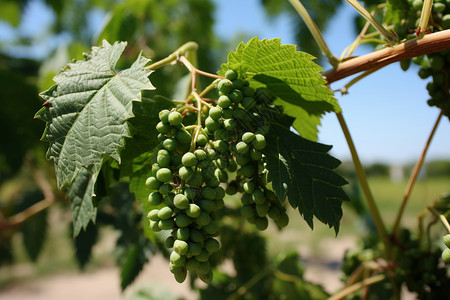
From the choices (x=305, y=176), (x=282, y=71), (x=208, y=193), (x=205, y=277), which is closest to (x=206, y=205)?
(x=208, y=193)

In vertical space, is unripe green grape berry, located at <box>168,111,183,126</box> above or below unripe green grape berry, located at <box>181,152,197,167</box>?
above

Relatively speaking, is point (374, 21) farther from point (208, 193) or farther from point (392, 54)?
point (208, 193)

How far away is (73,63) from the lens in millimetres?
822

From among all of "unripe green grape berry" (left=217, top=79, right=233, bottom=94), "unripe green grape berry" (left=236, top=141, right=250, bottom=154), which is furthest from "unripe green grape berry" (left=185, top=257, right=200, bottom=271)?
"unripe green grape berry" (left=217, top=79, right=233, bottom=94)

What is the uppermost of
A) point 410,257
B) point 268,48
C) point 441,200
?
point 268,48

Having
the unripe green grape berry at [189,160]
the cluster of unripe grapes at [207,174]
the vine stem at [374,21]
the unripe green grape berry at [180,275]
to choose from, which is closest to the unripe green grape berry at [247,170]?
the cluster of unripe grapes at [207,174]

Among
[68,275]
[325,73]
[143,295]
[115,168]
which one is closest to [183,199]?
[115,168]

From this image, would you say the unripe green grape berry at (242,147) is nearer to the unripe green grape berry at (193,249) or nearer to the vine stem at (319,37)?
the unripe green grape berry at (193,249)

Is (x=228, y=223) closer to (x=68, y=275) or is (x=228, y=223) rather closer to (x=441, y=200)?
(x=441, y=200)

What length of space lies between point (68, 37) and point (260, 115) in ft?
16.1

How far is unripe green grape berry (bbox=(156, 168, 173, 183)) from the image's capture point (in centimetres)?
65

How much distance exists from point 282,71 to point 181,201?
0.36 meters

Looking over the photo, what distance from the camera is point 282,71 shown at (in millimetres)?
775

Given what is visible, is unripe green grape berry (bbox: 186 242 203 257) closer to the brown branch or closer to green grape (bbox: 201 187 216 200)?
green grape (bbox: 201 187 216 200)
